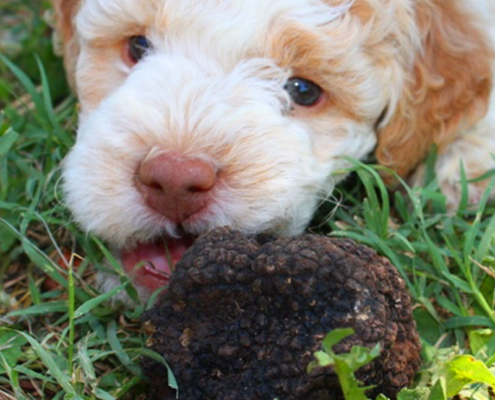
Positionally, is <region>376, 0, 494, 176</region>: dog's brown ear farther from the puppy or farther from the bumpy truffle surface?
the bumpy truffle surface

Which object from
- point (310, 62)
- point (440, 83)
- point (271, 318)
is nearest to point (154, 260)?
point (271, 318)

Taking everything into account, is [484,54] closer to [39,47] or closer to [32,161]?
[32,161]

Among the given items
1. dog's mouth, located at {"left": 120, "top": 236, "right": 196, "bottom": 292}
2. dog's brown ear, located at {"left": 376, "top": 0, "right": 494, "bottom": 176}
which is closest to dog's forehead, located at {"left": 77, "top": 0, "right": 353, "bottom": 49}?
dog's brown ear, located at {"left": 376, "top": 0, "right": 494, "bottom": 176}

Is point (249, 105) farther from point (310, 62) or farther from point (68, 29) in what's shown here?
point (68, 29)

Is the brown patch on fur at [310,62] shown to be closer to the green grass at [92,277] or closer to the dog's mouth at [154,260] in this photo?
the green grass at [92,277]

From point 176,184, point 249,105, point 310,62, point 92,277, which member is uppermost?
point 310,62

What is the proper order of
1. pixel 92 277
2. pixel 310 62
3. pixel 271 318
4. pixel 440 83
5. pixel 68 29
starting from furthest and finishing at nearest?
pixel 68 29 < pixel 440 83 < pixel 92 277 < pixel 310 62 < pixel 271 318

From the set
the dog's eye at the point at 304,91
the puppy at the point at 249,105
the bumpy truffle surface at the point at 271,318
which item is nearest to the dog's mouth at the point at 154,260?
the puppy at the point at 249,105
